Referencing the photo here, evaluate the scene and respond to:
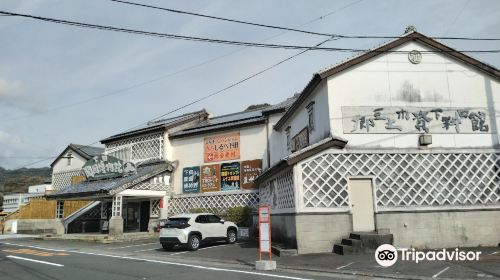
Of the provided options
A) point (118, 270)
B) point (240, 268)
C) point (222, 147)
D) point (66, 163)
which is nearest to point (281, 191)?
point (240, 268)

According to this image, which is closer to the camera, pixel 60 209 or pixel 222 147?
pixel 222 147

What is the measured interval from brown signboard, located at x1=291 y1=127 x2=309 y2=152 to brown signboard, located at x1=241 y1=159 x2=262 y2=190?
4007mm

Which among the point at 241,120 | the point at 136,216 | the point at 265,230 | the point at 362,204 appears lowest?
the point at 265,230

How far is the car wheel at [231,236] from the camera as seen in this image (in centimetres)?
2073

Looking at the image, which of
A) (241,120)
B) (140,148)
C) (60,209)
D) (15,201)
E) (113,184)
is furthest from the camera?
(15,201)

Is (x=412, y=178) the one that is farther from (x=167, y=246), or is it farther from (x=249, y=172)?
(x=249, y=172)

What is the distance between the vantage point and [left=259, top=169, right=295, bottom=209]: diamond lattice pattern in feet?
53.0

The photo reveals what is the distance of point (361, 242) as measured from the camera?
1436 centimetres

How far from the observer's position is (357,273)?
Result: 11.2 m

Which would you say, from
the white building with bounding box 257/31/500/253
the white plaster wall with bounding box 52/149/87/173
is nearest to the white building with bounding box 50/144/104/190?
the white plaster wall with bounding box 52/149/87/173

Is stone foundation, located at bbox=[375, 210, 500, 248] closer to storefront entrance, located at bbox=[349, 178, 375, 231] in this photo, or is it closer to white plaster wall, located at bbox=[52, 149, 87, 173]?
storefront entrance, located at bbox=[349, 178, 375, 231]

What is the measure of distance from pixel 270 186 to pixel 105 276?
35.6 ft

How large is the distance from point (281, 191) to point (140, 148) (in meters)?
16.0

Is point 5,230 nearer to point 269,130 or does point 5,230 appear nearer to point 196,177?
point 196,177
